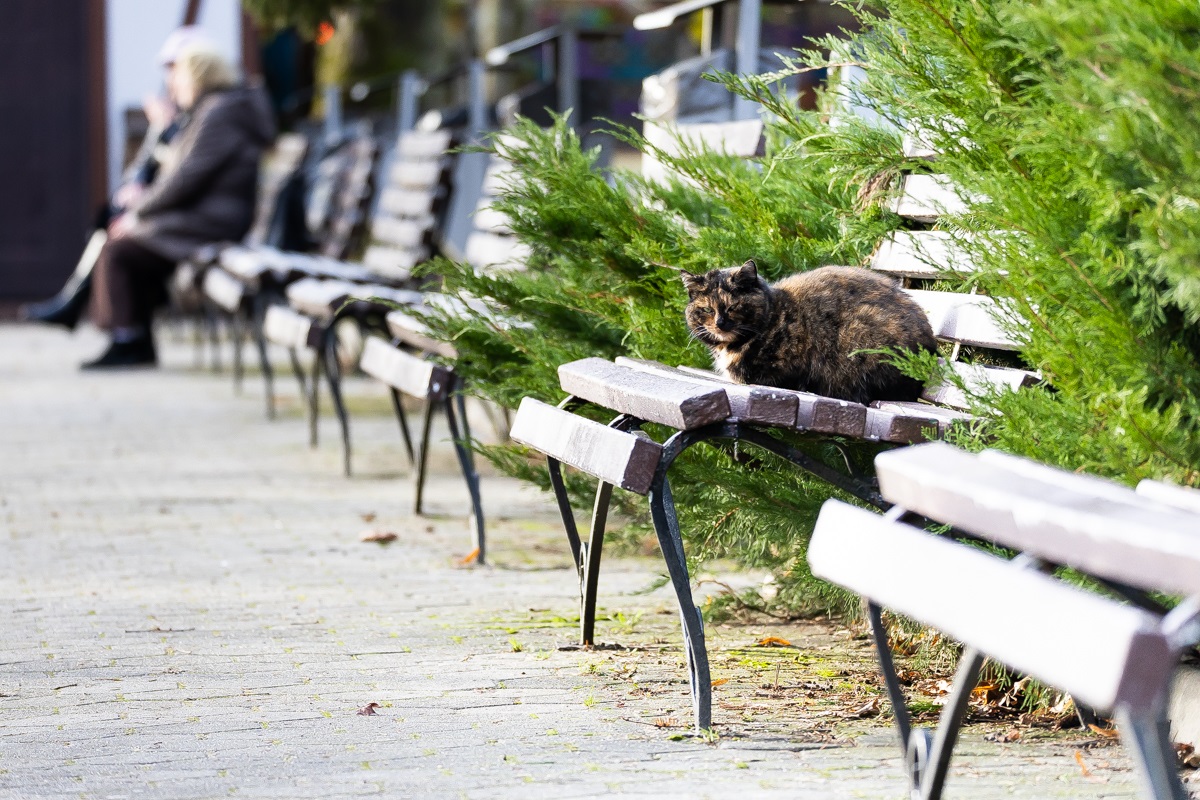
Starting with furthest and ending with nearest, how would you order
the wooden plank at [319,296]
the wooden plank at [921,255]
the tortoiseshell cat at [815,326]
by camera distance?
the wooden plank at [319,296] → the tortoiseshell cat at [815,326] → the wooden plank at [921,255]

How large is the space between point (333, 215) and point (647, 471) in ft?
27.8

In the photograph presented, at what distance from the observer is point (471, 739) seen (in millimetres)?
3514

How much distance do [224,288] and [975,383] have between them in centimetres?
711

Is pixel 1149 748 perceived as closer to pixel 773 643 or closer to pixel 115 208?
pixel 773 643

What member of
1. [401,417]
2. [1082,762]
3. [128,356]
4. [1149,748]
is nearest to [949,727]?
[1149,748]

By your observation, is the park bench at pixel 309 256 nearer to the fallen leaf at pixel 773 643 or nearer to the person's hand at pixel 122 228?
the person's hand at pixel 122 228

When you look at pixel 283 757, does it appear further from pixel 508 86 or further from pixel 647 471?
pixel 508 86

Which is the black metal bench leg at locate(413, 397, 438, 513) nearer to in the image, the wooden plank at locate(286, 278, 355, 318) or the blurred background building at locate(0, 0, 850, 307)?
the wooden plank at locate(286, 278, 355, 318)

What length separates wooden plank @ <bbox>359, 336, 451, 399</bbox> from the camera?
17.8ft

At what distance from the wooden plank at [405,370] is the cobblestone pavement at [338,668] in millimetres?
541

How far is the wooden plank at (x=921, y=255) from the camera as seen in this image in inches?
151

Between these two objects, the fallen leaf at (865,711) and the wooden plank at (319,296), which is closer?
the fallen leaf at (865,711)

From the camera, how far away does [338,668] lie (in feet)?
13.5

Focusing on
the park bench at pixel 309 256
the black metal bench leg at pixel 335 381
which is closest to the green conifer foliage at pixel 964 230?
the black metal bench leg at pixel 335 381
